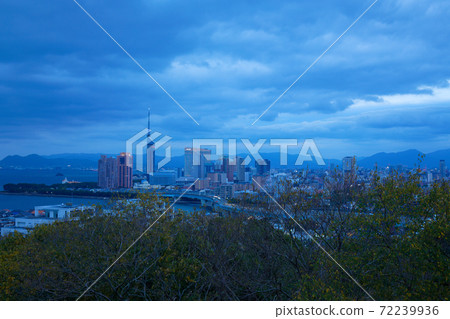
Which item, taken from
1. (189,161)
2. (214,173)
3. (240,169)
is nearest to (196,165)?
(189,161)

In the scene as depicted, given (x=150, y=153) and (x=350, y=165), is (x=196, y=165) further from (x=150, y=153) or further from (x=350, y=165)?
(x=350, y=165)

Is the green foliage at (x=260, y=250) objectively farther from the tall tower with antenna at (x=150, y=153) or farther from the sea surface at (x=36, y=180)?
the sea surface at (x=36, y=180)

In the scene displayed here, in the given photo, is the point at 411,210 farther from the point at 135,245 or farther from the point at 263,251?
the point at 135,245

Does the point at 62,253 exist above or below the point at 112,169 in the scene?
below

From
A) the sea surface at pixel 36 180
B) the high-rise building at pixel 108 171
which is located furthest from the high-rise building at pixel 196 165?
the sea surface at pixel 36 180

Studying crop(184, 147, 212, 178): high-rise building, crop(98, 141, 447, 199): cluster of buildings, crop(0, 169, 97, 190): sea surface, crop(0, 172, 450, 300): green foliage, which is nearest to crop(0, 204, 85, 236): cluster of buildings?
crop(98, 141, 447, 199): cluster of buildings

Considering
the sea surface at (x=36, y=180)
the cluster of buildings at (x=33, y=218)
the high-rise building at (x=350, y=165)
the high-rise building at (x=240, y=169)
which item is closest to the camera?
the high-rise building at (x=350, y=165)

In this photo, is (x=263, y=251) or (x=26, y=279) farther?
(x=263, y=251)

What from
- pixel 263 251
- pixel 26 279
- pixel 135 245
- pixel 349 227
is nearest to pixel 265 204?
pixel 263 251
